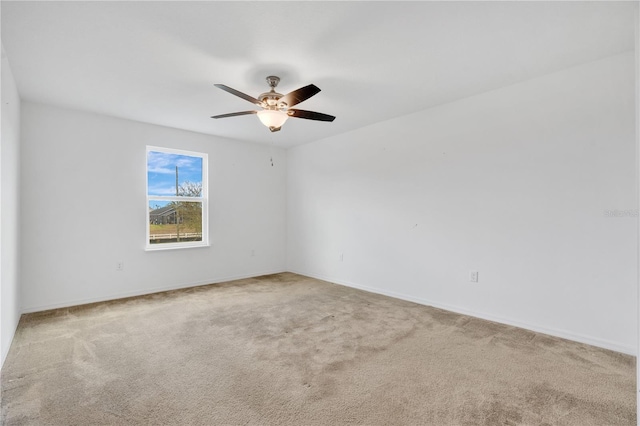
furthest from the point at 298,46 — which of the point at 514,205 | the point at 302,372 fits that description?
the point at 514,205

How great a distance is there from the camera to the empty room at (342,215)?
1.94 m

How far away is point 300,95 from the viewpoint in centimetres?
252

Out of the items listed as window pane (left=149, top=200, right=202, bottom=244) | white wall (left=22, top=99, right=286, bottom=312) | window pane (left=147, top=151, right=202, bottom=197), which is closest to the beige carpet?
white wall (left=22, top=99, right=286, bottom=312)

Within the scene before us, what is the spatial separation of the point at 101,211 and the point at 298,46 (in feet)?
11.0

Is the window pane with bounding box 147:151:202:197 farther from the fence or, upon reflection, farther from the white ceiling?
the white ceiling

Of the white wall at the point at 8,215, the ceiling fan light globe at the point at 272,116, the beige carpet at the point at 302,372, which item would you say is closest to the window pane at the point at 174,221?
the beige carpet at the point at 302,372

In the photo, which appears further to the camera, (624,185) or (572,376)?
(624,185)

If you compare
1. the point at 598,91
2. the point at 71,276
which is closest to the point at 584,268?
the point at 598,91

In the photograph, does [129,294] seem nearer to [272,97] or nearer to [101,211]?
[101,211]

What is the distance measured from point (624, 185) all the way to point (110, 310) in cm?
519

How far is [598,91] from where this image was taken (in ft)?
8.55

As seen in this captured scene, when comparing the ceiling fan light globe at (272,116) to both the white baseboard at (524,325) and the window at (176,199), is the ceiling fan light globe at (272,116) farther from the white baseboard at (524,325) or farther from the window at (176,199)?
the white baseboard at (524,325)

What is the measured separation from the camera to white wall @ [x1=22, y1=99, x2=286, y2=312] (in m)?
3.53

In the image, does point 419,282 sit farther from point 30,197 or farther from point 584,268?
point 30,197
